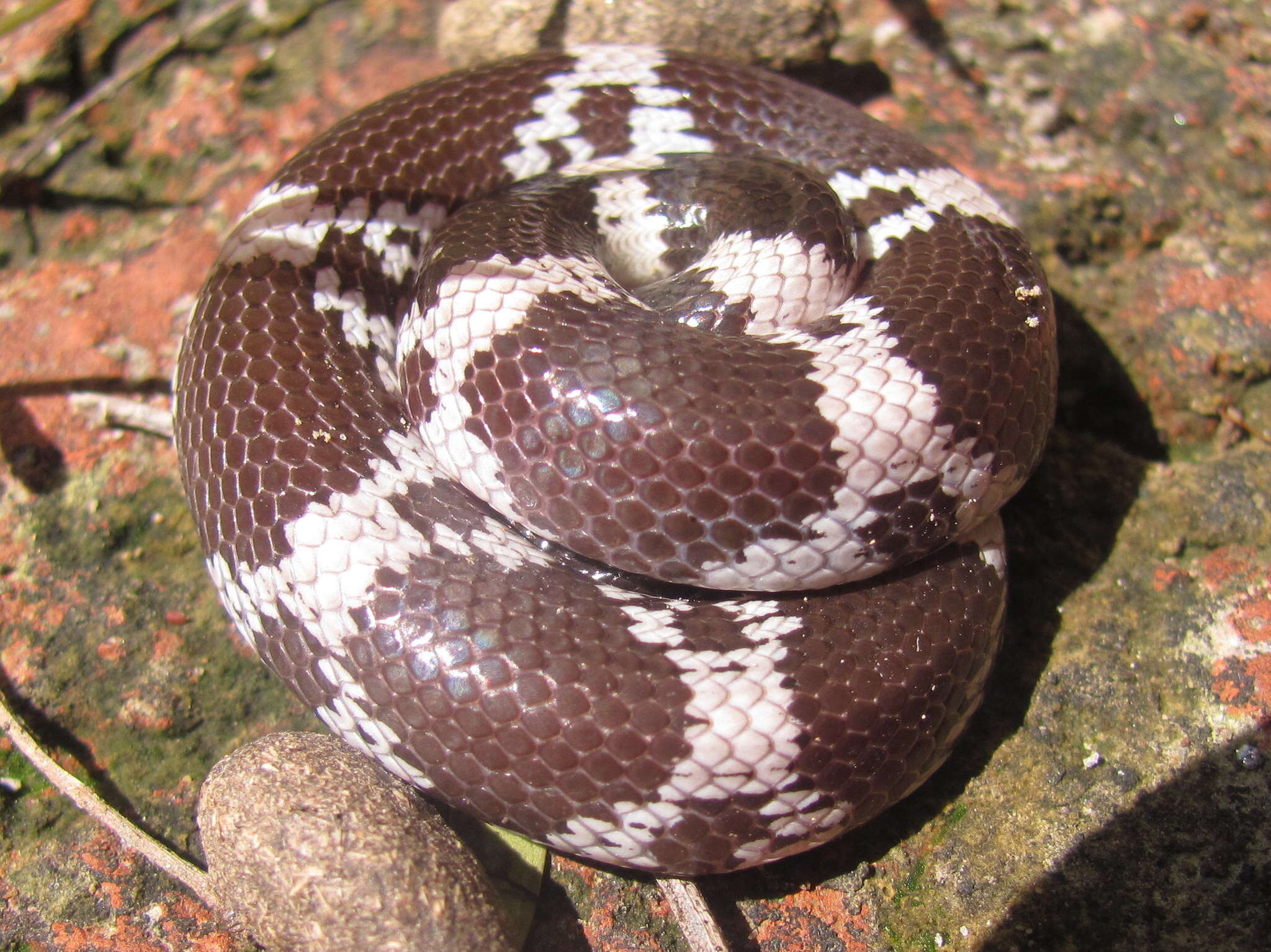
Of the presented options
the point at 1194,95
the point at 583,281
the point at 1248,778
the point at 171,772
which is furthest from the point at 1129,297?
the point at 171,772

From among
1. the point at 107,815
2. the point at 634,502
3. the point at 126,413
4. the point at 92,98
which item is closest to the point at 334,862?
the point at 107,815

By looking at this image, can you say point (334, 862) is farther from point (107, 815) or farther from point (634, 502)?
point (634, 502)

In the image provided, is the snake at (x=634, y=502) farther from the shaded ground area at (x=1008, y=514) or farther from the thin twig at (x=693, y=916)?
the shaded ground area at (x=1008, y=514)

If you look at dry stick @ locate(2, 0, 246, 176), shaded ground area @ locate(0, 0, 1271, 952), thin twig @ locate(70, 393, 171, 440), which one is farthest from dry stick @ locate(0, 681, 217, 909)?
dry stick @ locate(2, 0, 246, 176)

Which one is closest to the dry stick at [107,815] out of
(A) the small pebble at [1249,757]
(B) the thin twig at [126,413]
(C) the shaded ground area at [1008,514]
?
(C) the shaded ground area at [1008,514]

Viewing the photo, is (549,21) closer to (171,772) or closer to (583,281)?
(583,281)

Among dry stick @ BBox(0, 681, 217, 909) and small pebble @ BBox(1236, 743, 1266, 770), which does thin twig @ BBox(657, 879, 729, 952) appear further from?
small pebble @ BBox(1236, 743, 1266, 770)

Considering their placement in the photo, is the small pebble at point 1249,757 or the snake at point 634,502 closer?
the snake at point 634,502
